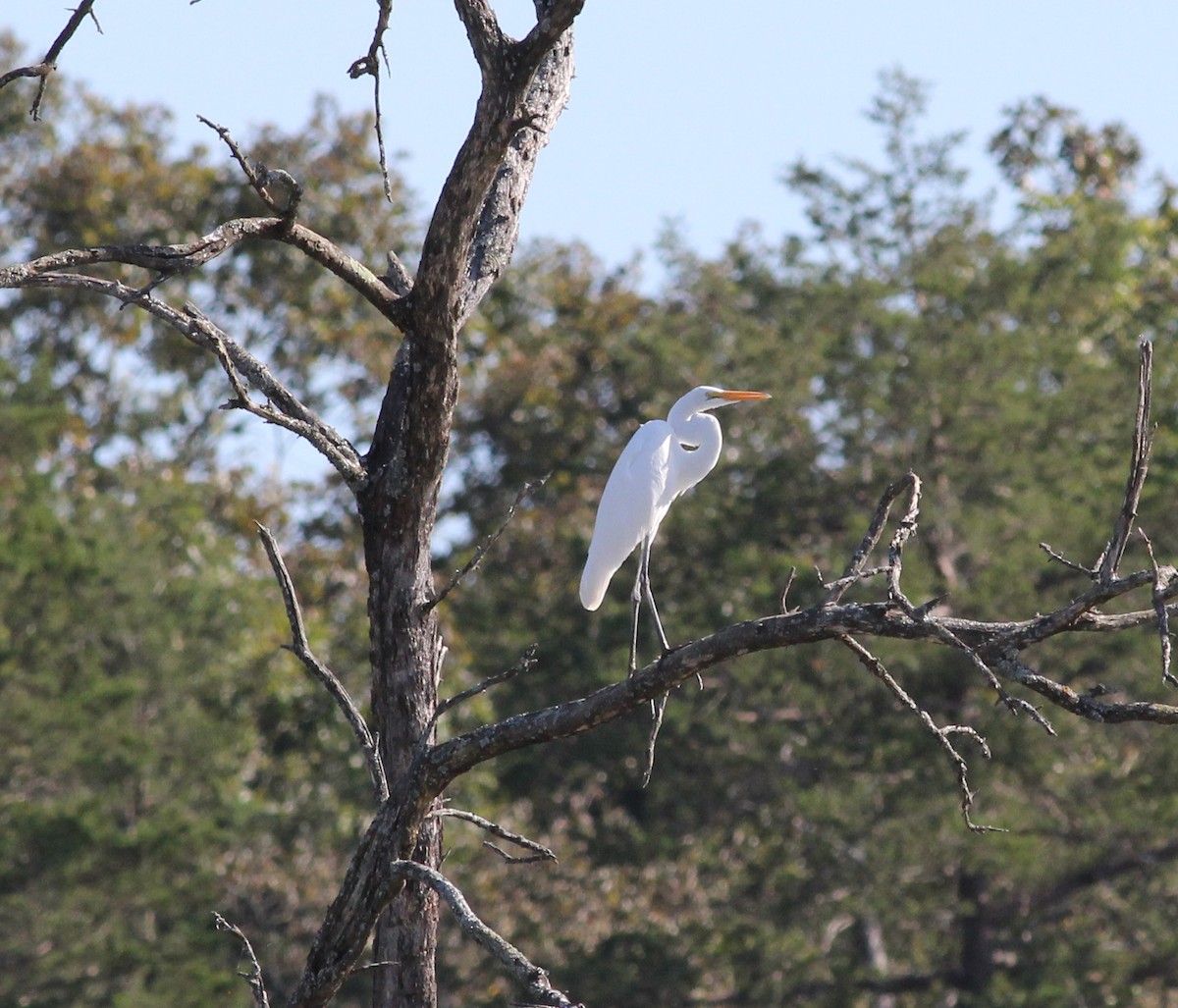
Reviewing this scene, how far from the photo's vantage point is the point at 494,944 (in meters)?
2.66

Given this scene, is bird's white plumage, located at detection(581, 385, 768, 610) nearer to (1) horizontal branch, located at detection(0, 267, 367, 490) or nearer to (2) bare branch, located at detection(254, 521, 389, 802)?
(1) horizontal branch, located at detection(0, 267, 367, 490)

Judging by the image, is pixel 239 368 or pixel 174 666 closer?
pixel 239 368

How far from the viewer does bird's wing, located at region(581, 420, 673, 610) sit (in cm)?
511

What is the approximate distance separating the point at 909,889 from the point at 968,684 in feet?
4.62

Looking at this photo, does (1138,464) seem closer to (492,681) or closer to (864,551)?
(864,551)

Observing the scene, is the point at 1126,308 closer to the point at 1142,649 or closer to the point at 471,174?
the point at 1142,649

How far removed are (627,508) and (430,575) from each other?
164 centimetres

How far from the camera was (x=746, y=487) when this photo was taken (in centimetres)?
1395

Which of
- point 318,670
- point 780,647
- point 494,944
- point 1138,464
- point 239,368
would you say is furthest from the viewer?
point 239,368

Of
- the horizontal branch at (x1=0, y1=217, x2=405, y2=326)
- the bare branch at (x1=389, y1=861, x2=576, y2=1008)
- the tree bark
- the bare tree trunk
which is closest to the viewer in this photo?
the bare branch at (x1=389, y1=861, x2=576, y2=1008)

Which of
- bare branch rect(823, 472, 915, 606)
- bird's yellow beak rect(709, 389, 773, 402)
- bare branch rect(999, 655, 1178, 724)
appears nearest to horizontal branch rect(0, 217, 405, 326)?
bare branch rect(823, 472, 915, 606)

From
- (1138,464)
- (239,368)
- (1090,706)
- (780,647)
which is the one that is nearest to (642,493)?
(239,368)

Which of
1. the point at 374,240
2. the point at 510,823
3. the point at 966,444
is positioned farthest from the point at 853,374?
the point at 374,240

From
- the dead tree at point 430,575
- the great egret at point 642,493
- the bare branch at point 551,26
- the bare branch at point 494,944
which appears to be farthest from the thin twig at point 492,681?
the great egret at point 642,493
